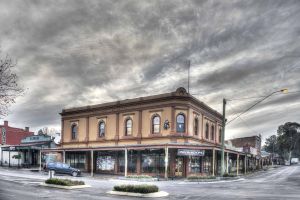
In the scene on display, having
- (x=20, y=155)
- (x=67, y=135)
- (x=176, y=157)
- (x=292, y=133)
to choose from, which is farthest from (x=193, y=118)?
(x=292, y=133)

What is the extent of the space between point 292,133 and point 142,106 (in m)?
154

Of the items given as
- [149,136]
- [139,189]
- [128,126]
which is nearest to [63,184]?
[139,189]

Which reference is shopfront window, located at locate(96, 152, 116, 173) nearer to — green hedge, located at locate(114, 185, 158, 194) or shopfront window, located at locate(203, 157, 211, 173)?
shopfront window, located at locate(203, 157, 211, 173)

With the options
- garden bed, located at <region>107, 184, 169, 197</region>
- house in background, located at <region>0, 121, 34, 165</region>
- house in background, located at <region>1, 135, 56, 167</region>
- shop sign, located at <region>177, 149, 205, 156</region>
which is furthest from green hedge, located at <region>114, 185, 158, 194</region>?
house in background, located at <region>0, 121, 34, 165</region>

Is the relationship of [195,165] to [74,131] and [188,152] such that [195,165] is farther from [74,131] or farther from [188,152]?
[74,131]

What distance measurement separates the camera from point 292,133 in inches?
7052

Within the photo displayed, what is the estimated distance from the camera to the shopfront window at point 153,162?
39906 millimetres

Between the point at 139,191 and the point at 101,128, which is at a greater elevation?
the point at 101,128

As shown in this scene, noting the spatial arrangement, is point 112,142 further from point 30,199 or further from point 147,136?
point 30,199

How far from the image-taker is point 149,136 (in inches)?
1638

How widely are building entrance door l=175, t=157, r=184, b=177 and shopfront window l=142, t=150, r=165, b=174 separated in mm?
1459

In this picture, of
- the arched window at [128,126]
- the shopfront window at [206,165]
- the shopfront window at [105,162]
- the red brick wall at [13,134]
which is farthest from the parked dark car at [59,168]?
the red brick wall at [13,134]


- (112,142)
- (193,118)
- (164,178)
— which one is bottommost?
(164,178)

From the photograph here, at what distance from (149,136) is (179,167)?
16.0ft
